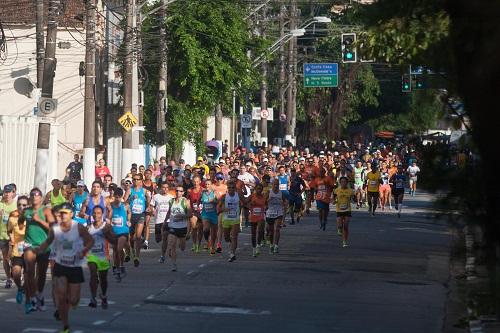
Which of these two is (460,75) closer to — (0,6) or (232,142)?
(0,6)

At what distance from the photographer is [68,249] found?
586 inches

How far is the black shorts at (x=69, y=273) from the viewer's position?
14875 mm

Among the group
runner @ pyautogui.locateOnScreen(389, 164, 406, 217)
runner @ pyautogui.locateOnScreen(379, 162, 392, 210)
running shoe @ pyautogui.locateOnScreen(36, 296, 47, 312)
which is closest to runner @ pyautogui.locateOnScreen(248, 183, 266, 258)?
running shoe @ pyautogui.locateOnScreen(36, 296, 47, 312)

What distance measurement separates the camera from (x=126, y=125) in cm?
3447

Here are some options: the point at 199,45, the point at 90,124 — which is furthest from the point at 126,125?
the point at 199,45

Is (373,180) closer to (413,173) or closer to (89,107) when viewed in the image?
(89,107)

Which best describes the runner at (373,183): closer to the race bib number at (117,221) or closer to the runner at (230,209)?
the runner at (230,209)

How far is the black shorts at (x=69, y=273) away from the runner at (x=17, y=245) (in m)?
3.00

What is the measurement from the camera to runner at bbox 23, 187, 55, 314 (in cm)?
1691

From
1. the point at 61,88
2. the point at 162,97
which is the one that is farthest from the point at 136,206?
the point at 61,88

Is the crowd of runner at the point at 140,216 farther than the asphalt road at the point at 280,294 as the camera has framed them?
No

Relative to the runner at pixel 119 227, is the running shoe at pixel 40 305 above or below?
below

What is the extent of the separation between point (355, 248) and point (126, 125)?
29.1ft

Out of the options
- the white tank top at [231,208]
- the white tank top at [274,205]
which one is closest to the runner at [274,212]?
the white tank top at [274,205]
